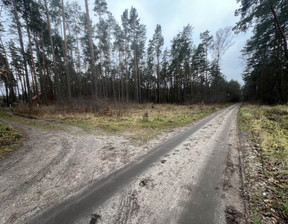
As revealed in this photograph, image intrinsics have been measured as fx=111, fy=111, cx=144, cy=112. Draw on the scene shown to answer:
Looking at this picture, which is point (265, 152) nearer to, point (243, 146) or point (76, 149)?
point (243, 146)

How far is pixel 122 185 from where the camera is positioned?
6.61 ft

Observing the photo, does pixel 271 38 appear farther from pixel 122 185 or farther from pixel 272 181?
pixel 122 185

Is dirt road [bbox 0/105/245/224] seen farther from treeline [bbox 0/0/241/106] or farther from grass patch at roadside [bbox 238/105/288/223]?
treeline [bbox 0/0/241/106]

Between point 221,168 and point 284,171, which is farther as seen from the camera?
point 221,168

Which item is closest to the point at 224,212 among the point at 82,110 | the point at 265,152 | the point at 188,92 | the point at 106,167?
the point at 106,167

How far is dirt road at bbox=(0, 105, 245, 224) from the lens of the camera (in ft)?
4.78

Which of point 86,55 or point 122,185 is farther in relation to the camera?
point 86,55

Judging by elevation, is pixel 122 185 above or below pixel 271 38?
below

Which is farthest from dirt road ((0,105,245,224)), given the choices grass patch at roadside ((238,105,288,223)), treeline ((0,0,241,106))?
treeline ((0,0,241,106))

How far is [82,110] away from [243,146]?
36.1 feet

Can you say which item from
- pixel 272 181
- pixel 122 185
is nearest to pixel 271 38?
pixel 272 181

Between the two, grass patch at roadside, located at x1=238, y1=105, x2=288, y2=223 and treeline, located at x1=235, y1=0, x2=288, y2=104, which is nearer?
grass patch at roadside, located at x1=238, y1=105, x2=288, y2=223

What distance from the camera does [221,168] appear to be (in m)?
2.50

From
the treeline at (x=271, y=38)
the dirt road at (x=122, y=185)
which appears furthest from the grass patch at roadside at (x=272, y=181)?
the treeline at (x=271, y=38)
